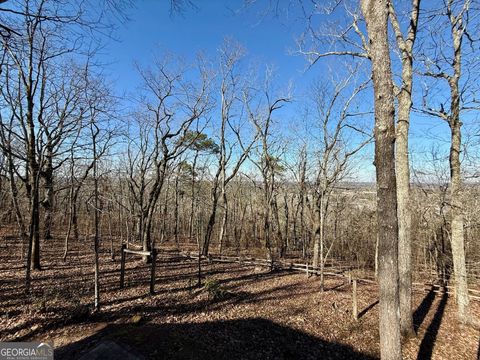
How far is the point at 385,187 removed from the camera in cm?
333

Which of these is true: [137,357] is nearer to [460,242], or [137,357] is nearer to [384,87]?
[384,87]

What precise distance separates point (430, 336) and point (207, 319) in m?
5.63

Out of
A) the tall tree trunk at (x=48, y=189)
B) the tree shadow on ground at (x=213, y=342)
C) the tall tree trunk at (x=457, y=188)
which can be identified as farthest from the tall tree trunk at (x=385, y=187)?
the tall tree trunk at (x=48, y=189)

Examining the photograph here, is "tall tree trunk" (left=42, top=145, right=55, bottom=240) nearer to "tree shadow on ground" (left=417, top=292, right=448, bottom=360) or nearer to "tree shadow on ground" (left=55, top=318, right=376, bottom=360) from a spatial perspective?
"tree shadow on ground" (left=55, top=318, right=376, bottom=360)

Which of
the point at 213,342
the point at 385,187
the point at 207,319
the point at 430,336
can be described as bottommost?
the point at 430,336

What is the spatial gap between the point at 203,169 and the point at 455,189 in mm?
21247

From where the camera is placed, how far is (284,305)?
7949 millimetres

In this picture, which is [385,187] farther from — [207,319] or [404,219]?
[207,319]

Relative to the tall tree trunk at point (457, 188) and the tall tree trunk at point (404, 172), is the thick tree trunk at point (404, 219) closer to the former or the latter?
the tall tree trunk at point (404, 172)

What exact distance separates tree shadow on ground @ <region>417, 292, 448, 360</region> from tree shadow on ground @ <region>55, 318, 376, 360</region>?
129 centimetres

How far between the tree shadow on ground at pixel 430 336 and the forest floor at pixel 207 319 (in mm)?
26

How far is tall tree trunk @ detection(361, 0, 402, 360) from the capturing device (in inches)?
130

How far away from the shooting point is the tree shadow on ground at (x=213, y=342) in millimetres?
4410

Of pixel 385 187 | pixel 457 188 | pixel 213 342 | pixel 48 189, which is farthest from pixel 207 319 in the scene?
pixel 48 189
